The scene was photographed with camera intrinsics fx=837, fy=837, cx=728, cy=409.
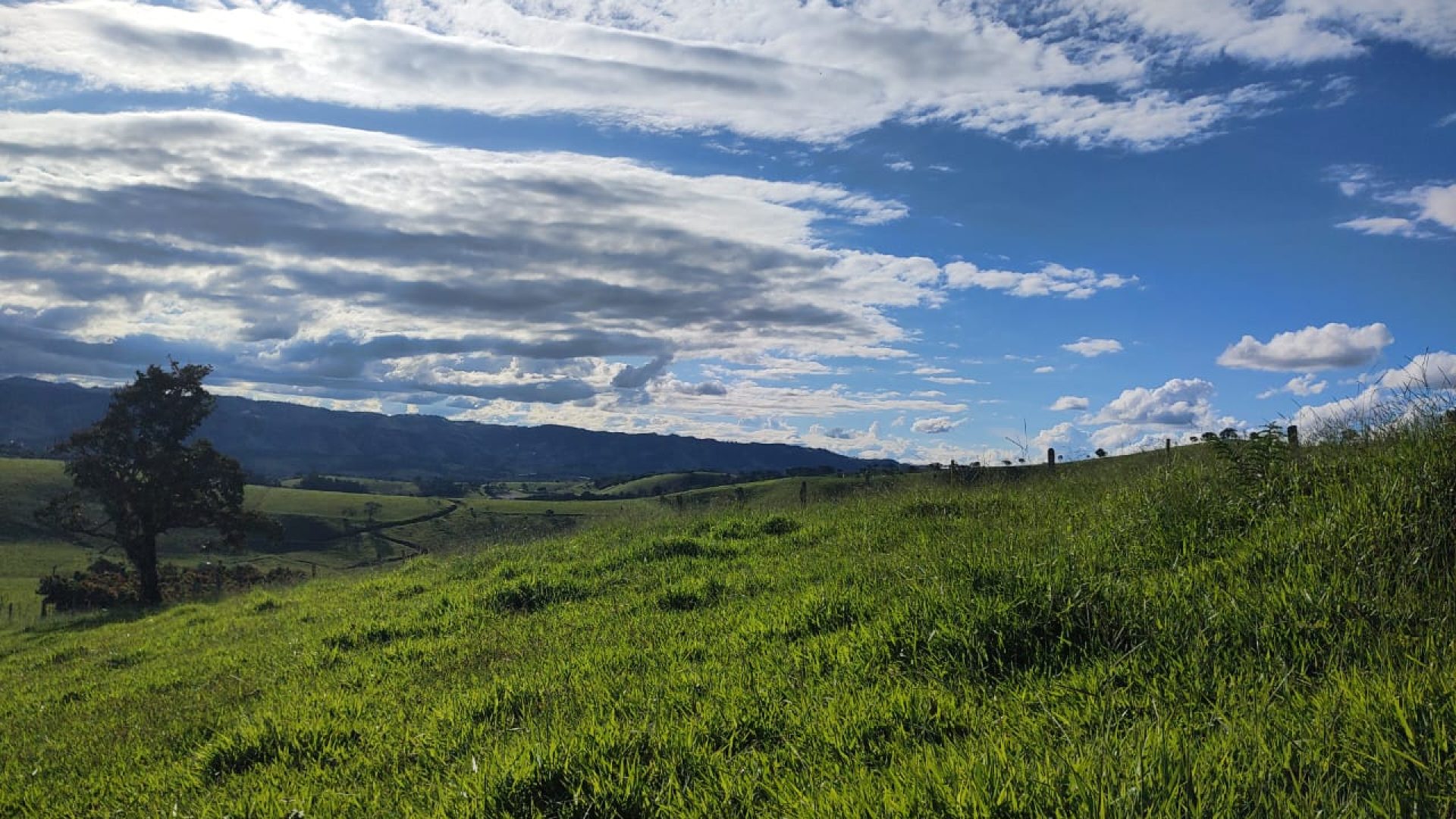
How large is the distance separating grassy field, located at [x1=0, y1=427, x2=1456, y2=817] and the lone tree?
35.2 metres

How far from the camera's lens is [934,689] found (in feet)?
19.3

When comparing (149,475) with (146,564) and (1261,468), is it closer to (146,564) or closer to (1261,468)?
(146,564)

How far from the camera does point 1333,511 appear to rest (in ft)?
23.8

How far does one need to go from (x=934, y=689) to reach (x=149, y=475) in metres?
47.7

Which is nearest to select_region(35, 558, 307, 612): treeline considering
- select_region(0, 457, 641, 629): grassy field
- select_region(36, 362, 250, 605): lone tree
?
select_region(36, 362, 250, 605): lone tree

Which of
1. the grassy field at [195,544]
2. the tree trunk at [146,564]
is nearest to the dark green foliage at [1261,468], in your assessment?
the tree trunk at [146,564]

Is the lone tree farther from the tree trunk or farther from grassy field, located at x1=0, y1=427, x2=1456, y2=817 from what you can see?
grassy field, located at x1=0, y1=427, x2=1456, y2=817

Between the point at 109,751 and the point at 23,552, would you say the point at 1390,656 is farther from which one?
the point at 23,552

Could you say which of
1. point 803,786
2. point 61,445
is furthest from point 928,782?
point 61,445

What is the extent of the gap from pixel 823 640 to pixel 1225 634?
3.15m

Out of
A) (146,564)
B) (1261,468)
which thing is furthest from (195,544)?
(1261,468)

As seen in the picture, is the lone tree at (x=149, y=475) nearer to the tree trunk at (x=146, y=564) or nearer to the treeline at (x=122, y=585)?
the tree trunk at (x=146, y=564)

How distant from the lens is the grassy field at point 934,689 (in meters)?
4.02

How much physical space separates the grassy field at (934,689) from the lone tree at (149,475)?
35.2m
